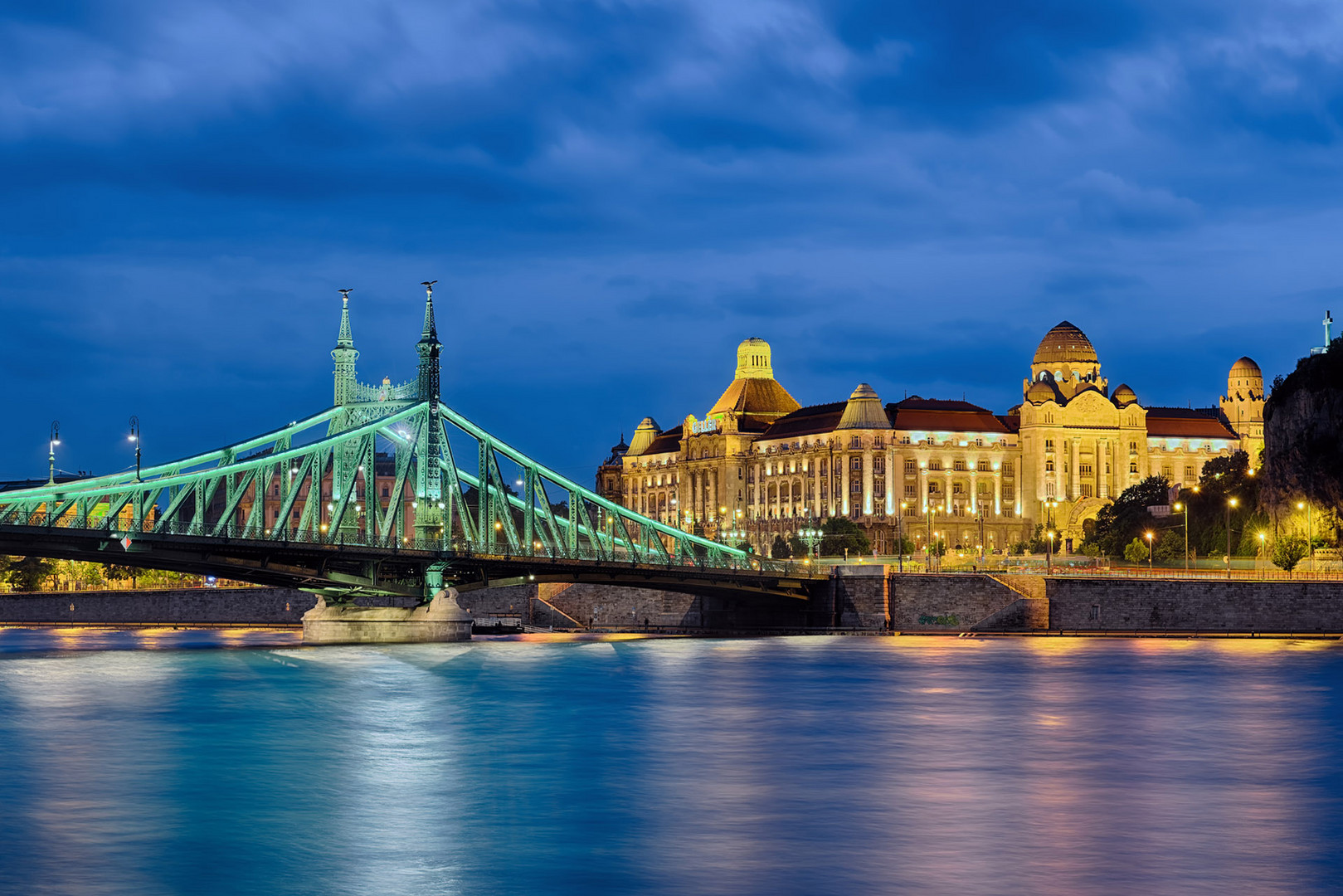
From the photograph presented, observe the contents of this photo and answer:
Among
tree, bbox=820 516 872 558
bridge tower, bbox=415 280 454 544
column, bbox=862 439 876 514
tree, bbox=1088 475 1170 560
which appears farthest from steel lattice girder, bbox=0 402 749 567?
column, bbox=862 439 876 514

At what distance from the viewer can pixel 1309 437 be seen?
11588 cm

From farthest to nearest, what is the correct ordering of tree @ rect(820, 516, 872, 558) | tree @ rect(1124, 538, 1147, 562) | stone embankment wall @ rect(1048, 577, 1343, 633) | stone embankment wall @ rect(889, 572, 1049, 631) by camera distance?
tree @ rect(820, 516, 872, 558), tree @ rect(1124, 538, 1147, 562), stone embankment wall @ rect(889, 572, 1049, 631), stone embankment wall @ rect(1048, 577, 1343, 633)

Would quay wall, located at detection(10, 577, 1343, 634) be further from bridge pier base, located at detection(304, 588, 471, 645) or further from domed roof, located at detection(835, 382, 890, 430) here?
domed roof, located at detection(835, 382, 890, 430)

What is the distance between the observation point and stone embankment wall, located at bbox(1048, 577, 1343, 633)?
323 feet

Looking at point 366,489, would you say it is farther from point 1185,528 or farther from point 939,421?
point 939,421

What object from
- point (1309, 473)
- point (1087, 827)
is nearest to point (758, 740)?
point (1087, 827)

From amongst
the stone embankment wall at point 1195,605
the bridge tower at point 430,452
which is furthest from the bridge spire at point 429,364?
the stone embankment wall at point 1195,605

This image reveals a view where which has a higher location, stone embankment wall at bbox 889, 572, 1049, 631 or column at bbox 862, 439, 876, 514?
column at bbox 862, 439, 876, 514

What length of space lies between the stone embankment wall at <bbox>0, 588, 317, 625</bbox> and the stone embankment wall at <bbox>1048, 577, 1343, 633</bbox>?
56.5 metres

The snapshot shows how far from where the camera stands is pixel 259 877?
30125 mm

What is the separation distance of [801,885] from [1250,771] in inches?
777

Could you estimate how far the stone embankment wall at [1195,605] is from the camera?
9838 centimetres

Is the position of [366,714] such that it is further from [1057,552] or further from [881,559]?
[1057,552]

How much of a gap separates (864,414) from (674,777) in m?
153
